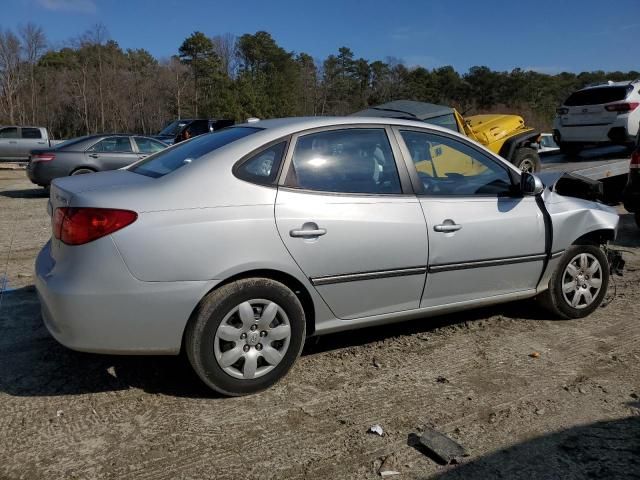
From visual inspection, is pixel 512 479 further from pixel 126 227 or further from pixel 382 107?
pixel 382 107

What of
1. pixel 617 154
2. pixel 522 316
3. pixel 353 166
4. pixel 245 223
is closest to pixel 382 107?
pixel 617 154

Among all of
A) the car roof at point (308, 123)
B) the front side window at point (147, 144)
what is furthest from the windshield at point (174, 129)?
the car roof at point (308, 123)

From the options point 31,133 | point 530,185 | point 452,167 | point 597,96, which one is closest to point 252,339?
point 452,167

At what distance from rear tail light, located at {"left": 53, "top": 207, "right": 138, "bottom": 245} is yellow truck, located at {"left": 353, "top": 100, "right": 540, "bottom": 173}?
6.21m

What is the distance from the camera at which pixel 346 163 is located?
357cm

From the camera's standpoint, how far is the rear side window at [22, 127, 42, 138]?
71.9 ft

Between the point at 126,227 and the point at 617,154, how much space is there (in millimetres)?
9596

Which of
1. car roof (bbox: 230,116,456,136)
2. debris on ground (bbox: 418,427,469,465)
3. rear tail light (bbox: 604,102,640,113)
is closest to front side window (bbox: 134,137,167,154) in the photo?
rear tail light (bbox: 604,102,640,113)

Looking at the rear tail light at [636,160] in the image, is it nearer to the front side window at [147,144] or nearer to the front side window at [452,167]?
the front side window at [452,167]

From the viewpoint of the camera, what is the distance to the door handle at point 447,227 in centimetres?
371

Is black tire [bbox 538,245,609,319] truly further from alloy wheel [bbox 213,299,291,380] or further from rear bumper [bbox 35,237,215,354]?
rear bumper [bbox 35,237,215,354]

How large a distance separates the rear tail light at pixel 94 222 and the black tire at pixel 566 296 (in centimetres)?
324

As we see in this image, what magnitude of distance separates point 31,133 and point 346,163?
22.1m

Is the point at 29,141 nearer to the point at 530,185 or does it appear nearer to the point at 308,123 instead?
the point at 308,123
